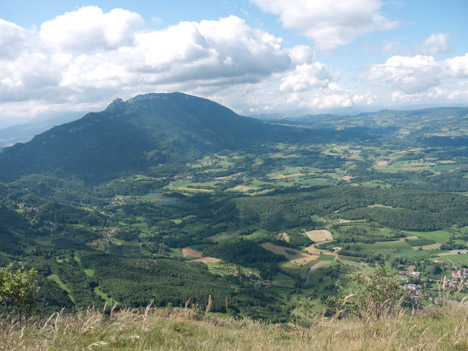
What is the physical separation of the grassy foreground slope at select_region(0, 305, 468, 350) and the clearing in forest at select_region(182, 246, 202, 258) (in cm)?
11674

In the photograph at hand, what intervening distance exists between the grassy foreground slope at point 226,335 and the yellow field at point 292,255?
10433 centimetres

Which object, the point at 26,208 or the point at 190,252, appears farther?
the point at 26,208

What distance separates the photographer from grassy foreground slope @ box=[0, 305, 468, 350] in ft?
14.8

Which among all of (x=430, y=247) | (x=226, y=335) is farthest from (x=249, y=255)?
(x=226, y=335)

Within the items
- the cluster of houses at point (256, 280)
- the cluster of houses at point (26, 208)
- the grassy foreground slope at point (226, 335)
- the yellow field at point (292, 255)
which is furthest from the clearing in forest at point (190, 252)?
the grassy foreground slope at point (226, 335)

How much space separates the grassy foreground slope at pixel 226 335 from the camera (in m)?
4.50

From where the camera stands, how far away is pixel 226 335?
731cm

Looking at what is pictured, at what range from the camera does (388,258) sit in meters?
102

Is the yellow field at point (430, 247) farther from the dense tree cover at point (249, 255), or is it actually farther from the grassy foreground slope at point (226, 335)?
the grassy foreground slope at point (226, 335)

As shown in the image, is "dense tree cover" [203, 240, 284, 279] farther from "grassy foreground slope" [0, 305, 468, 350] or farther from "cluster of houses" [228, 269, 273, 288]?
"grassy foreground slope" [0, 305, 468, 350]

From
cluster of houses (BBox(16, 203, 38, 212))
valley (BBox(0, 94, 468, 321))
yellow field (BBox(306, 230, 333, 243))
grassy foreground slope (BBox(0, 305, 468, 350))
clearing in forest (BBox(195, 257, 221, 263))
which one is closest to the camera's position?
grassy foreground slope (BBox(0, 305, 468, 350))

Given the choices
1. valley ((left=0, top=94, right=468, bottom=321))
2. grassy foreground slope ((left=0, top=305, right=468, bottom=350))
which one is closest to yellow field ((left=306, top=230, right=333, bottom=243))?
valley ((left=0, top=94, right=468, bottom=321))

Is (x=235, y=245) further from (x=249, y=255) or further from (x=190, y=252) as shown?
(x=190, y=252)

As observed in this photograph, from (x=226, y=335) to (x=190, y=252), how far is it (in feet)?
398
